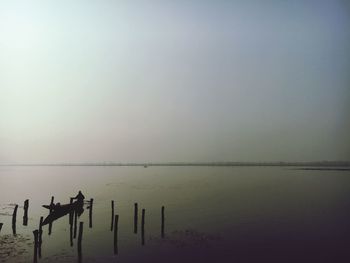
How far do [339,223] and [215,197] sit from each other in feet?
36.0

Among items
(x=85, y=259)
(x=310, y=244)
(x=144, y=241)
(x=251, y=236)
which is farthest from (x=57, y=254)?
(x=310, y=244)

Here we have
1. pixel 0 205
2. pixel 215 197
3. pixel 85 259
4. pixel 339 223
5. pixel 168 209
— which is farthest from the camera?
pixel 215 197

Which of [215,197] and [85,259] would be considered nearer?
[85,259]

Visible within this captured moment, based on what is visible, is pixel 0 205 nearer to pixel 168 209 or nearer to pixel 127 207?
pixel 127 207

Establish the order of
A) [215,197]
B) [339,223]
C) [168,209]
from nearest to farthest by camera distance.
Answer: [339,223] → [168,209] → [215,197]

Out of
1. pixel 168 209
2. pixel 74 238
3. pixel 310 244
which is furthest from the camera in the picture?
pixel 168 209

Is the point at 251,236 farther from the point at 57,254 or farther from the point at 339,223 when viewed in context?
the point at 57,254

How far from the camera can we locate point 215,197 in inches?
1075

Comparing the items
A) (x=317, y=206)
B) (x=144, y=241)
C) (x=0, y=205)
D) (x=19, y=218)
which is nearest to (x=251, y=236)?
(x=144, y=241)

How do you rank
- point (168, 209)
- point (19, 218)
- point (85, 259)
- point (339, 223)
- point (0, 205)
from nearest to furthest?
point (85, 259)
point (339, 223)
point (19, 218)
point (168, 209)
point (0, 205)

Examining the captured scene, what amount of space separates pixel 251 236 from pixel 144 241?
4075 millimetres

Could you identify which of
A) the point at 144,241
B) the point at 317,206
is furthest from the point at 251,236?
the point at 317,206

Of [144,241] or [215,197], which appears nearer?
[144,241]

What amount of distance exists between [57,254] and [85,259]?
128cm
